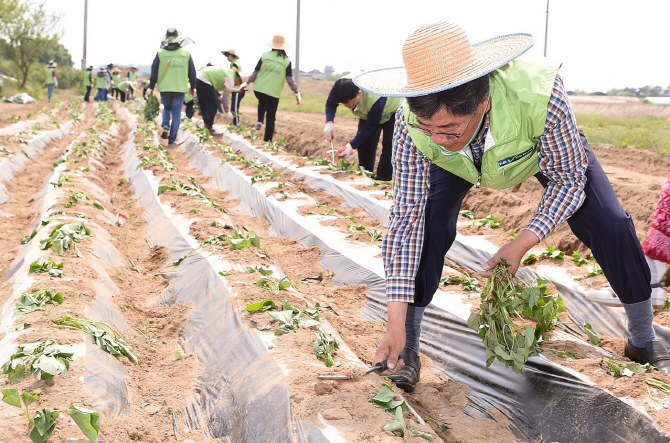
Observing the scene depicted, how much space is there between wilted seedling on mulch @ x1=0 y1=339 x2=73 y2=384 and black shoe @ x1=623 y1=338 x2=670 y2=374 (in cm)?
248

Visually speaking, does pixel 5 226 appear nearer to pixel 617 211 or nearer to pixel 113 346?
pixel 113 346

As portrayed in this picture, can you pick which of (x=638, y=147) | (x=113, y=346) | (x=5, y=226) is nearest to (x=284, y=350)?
(x=113, y=346)

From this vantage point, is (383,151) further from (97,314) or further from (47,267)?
(97,314)

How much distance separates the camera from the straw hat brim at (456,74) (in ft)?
6.62

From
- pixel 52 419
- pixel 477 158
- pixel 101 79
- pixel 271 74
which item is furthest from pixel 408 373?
pixel 101 79

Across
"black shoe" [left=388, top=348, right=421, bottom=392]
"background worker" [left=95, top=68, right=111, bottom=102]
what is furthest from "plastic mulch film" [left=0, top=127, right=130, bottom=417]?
"background worker" [left=95, top=68, right=111, bottom=102]

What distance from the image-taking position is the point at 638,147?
12797 millimetres

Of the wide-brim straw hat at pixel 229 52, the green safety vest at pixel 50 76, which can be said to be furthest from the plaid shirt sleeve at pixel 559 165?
the green safety vest at pixel 50 76

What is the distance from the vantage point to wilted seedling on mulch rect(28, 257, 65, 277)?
378 centimetres

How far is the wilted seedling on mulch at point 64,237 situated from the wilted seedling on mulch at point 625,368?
338 centimetres

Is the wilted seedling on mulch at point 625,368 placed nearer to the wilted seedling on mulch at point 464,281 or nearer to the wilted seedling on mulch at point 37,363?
the wilted seedling on mulch at point 464,281

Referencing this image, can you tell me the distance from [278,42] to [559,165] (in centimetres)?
882

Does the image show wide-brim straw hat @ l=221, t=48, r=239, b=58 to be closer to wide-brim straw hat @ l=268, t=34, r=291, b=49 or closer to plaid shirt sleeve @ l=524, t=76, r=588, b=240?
wide-brim straw hat @ l=268, t=34, r=291, b=49

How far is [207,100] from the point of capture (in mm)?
11961
